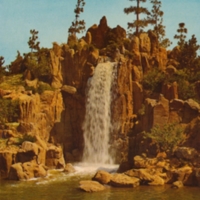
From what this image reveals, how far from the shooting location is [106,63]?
50781mm

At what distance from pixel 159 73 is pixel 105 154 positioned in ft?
41.0

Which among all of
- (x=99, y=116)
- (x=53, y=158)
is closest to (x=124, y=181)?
(x=53, y=158)

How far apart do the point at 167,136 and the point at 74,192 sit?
39.0 feet

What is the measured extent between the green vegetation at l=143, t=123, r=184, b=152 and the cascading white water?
30.5 ft

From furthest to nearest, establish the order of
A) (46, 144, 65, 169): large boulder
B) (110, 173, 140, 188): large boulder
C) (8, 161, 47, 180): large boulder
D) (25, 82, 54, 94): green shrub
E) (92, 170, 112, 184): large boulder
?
(25, 82, 54, 94): green shrub
(46, 144, 65, 169): large boulder
(8, 161, 47, 180): large boulder
(92, 170, 112, 184): large boulder
(110, 173, 140, 188): large boulder

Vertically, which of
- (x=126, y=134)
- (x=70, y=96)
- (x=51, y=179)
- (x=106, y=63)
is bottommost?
(x=51, y=179)

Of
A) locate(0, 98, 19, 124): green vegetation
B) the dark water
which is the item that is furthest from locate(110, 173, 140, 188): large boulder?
locate(0, 98, 19, 124): green vegetation

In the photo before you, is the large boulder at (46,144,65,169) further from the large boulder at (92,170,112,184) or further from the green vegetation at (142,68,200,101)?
the green vegetation at (142,68,200,101)

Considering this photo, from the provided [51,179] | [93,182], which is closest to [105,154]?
[51,179]

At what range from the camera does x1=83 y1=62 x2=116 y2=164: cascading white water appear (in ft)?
153

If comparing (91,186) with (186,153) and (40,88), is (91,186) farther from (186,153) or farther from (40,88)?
(40,88)

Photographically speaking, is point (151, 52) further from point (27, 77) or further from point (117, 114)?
point (27, 77)

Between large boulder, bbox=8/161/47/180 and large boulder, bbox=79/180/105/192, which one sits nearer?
large boulder, bbox=79/180/105/192

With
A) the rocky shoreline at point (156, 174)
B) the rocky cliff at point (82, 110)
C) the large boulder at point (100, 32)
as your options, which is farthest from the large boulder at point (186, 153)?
the large boulder at point (100, 32)
